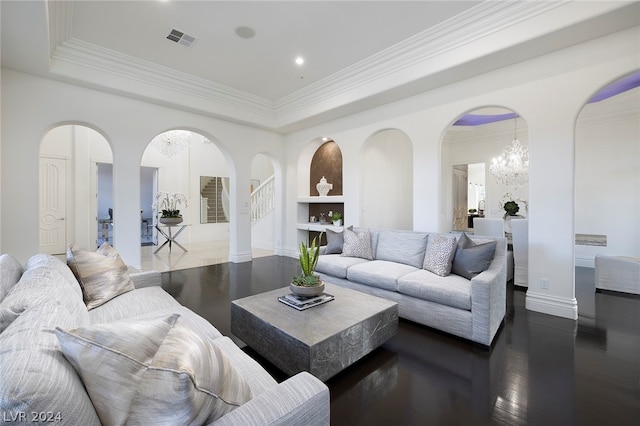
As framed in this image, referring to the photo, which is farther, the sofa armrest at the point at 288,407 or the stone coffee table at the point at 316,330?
the stone coffee table at the point at 316,330

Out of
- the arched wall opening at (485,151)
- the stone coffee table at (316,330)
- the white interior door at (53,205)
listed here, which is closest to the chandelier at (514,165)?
the arched wall opening at (485,151)

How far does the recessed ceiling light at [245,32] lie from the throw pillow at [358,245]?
316 centimetres

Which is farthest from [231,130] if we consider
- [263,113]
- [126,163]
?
[126,163]

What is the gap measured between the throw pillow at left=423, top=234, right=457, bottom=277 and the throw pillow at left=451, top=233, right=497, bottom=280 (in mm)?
81

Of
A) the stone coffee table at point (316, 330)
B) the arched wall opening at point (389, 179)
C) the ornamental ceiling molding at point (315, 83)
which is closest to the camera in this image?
the stone coffee table at point (316, 330)

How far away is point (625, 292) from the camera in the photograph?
159 inches

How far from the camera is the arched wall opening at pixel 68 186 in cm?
690

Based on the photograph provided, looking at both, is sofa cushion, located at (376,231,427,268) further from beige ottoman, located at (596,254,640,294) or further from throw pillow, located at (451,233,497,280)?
beige ottoman, located at (596,254,640,294)

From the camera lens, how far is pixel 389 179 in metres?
6.98

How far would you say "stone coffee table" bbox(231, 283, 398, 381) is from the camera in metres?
1.92

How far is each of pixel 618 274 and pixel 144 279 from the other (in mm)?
6158

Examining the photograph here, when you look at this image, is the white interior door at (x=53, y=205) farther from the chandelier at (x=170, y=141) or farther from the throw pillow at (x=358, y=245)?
the throw pillow at (x=358, y=245)

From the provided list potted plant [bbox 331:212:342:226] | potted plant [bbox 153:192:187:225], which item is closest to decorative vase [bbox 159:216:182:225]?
potted plant [bbox 153:192:187:225]

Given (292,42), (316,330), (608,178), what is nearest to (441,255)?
(316,330)
